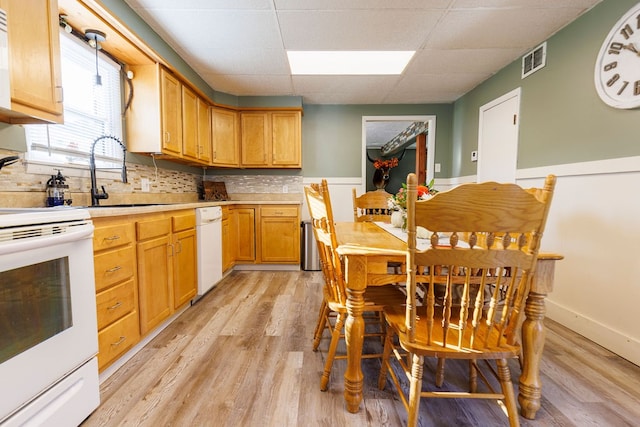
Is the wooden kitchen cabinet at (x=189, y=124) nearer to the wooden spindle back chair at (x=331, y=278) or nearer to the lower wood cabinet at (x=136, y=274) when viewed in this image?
the lower wood cabinet at (x=136, y=274)

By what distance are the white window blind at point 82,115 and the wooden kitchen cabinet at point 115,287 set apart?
734mm

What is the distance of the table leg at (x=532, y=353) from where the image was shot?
1211 mm

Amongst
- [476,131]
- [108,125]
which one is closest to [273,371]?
[108,125]

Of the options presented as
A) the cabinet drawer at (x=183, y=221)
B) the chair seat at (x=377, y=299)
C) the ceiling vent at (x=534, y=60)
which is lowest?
the chair seat at (x=377, y=299)

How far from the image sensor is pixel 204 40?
8.07 feet

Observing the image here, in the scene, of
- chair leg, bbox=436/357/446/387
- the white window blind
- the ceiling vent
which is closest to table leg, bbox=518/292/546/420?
chair leg, bbox=436/357/446/387

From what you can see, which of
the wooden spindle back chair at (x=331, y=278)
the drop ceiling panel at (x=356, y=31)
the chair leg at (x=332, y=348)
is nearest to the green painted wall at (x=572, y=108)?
the drop ceiling panel at (x=356, y=31)

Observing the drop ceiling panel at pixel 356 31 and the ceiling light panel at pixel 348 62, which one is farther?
the ceiling light panel at pixel 348 62

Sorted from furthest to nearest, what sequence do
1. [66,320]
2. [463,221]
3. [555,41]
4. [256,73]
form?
[256,73] < [555,41] < [66,320] < [463,221]

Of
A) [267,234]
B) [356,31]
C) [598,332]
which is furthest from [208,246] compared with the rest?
[598,332]

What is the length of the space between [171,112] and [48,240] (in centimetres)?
205

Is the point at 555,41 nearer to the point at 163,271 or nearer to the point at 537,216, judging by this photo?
the point at 537,216

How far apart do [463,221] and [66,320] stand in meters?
1.53

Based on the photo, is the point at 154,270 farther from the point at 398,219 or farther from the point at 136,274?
the point at 398,219
